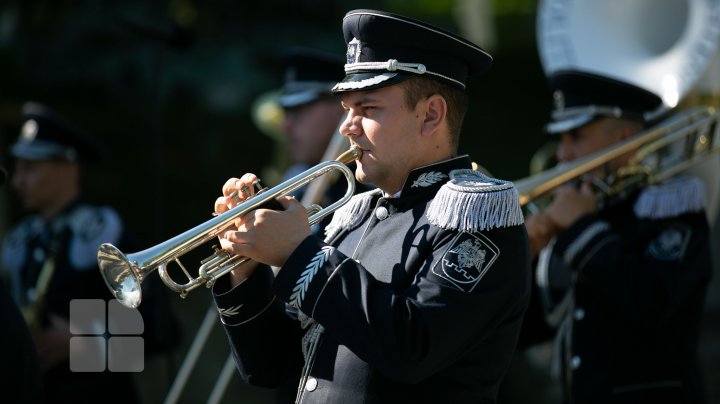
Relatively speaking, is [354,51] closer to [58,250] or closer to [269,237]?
[269,237]

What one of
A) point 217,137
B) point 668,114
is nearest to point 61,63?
point 217,137

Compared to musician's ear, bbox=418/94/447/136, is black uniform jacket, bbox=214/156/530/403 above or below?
below

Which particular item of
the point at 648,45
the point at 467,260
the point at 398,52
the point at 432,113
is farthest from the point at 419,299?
the point at 648,45

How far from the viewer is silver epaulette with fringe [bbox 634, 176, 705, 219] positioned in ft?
13.9

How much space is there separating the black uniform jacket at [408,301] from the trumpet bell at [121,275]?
245 mm

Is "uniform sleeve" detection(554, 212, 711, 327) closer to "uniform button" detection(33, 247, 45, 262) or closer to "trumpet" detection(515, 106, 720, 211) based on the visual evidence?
"trumpet" detection(515, 106, 720, 211)

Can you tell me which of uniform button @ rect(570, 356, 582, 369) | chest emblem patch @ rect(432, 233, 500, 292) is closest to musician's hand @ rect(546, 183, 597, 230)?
uniform button @ rect(570, 356, 582, 369)

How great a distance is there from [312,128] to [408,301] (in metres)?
2.71

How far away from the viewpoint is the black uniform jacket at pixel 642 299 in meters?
4.08

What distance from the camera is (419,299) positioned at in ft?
8.63

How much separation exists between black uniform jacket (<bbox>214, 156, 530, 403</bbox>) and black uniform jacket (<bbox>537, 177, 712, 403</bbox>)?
1347mm

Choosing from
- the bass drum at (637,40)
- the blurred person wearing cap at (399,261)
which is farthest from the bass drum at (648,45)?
the blurred person wearing cap at (399,261)

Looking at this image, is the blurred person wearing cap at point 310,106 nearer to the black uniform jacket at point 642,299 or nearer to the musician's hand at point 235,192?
the black uniform jacket at point 642,299

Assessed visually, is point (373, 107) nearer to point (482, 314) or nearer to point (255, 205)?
point (255, 205)
